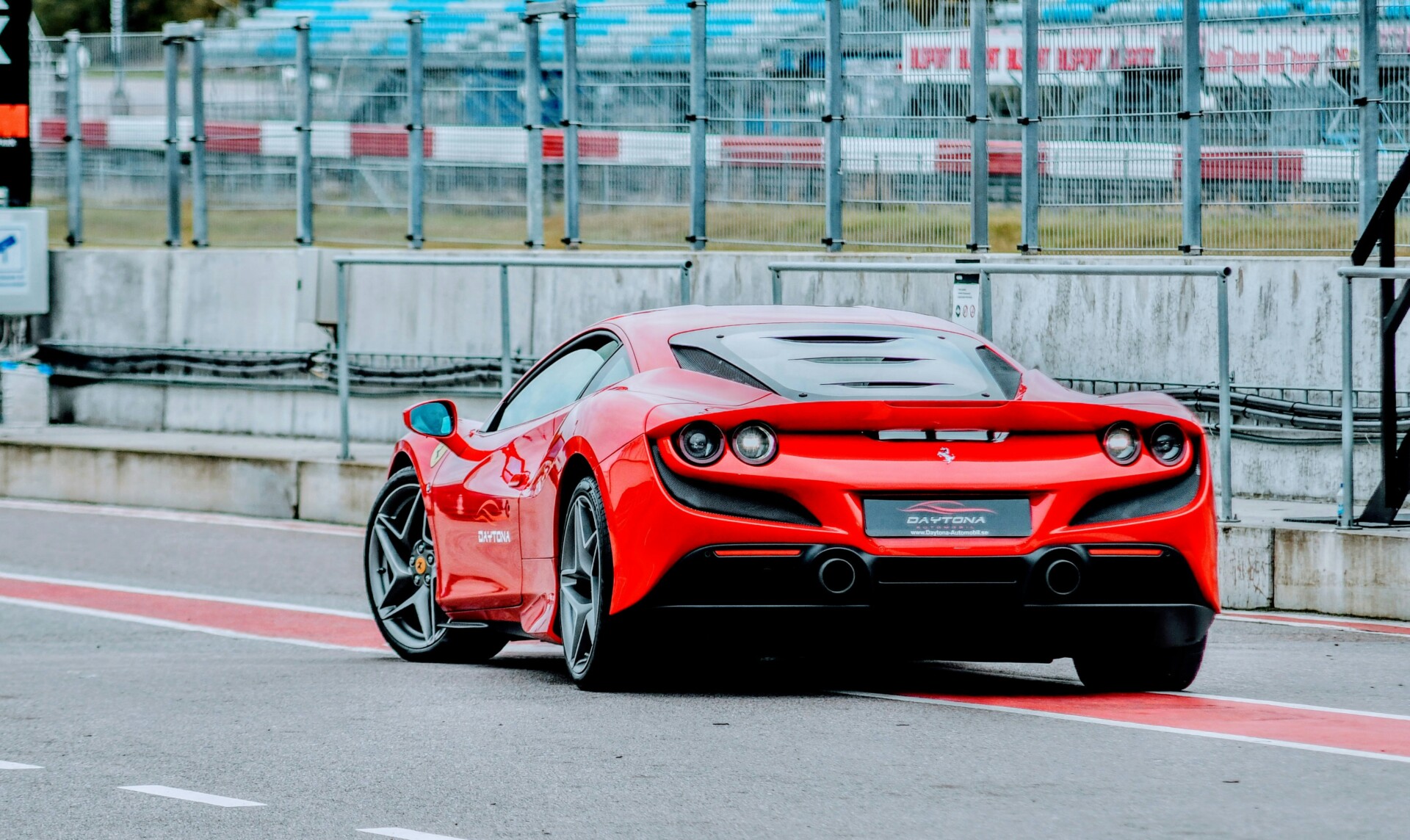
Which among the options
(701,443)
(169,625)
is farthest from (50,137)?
(701,443)

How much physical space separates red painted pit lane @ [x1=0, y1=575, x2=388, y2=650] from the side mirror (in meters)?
1.58

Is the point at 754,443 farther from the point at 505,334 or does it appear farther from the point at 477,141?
the point at 477,141

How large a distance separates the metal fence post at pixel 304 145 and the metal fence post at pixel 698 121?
13.5ft

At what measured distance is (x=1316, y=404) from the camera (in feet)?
40.7

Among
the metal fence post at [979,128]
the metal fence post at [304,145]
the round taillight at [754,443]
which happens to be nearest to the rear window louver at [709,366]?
the round taillight at [754,443]

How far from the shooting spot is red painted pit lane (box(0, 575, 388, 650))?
34.2 feet

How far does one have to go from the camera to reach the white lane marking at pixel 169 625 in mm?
9945

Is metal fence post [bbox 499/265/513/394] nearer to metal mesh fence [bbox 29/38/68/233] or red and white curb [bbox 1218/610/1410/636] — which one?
red and white curb [bbox 1218/610/1410/636]

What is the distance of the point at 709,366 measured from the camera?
24.9 feet

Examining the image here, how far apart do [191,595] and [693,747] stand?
633cm

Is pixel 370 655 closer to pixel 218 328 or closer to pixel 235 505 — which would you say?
pixel 235 505

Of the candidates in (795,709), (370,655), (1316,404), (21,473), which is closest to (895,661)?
(795,709)

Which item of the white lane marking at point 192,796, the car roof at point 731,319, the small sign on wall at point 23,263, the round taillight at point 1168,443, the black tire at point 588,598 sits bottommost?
the white lane marking at point 192,796

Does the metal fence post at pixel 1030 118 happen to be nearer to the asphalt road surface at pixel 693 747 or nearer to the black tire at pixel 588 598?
the asphalt road surface at pixel 693 747
